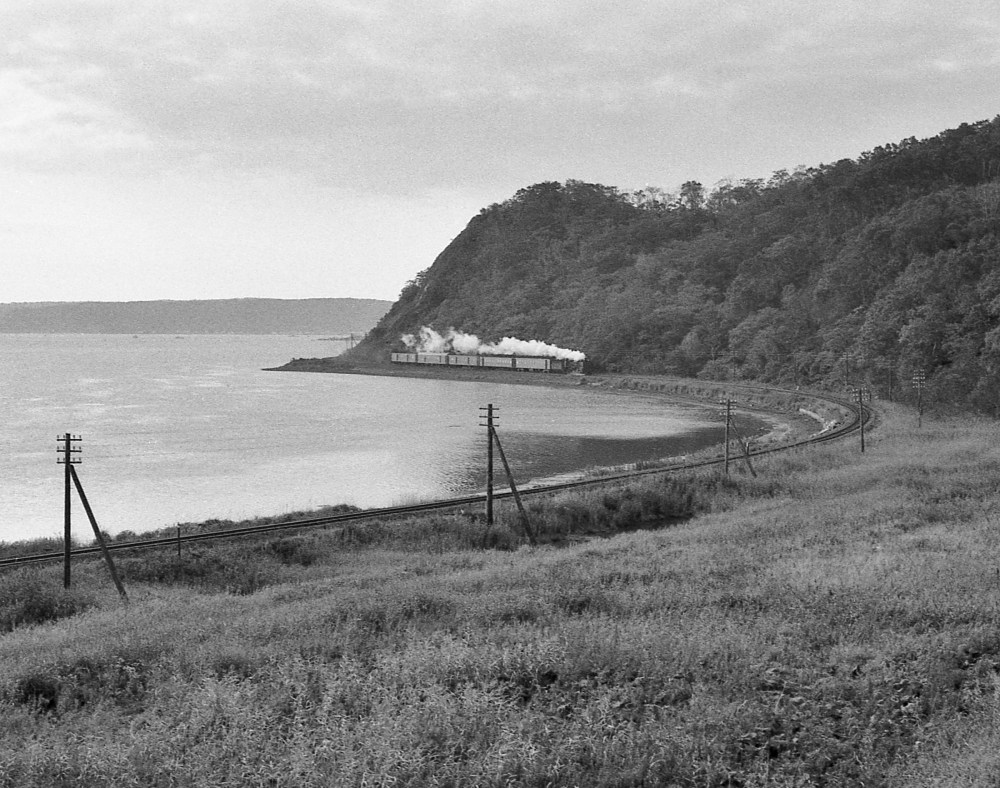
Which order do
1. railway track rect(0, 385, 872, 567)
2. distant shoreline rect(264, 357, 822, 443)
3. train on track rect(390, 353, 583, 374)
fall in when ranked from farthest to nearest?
train on track rect(390, 353, 583, 374), distant shoreline rect(264, 357, 822, 443), railway track rect(0, 385, 872, 567)

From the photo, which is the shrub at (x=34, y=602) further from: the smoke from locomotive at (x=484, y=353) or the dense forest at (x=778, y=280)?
the smoke from locomotive at (x=484, y=353)

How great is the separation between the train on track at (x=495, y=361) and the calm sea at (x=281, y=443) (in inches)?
698

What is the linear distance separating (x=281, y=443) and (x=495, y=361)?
85170mm

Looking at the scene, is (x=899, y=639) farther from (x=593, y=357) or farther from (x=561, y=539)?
(x=593, y=357)

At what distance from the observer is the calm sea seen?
41875 millimetres

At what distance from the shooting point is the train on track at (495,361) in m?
135

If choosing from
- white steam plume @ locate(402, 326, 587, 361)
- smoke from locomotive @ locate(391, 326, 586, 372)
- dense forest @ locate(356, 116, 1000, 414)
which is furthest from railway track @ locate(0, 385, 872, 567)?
white steam plume @ locate(402, 326, 587, 361)

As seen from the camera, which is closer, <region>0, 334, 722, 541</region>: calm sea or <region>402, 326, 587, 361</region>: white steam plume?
<region>0, 334, 722, 541</region>: calm sea

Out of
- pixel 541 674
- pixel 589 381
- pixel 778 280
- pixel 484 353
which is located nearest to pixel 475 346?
pixel 484 353

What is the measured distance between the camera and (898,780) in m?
8.53

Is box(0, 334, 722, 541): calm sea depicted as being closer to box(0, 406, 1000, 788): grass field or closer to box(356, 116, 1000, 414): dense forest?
box(356, 116, 1000, 414): dense forest

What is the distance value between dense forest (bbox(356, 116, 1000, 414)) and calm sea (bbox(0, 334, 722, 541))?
57.4 feet

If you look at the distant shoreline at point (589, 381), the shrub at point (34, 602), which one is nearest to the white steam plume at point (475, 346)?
the distant shoreline at point (589, 381)

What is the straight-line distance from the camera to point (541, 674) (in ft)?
38.8
